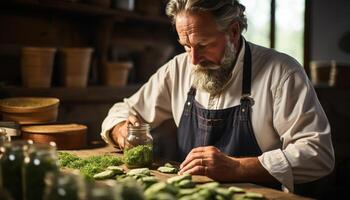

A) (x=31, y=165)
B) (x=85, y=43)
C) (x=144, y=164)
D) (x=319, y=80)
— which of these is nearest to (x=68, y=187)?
(x=31, y=165)

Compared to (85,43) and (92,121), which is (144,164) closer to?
(92,121)

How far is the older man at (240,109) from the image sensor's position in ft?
9.20

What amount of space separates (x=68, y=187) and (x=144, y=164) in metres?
1.39

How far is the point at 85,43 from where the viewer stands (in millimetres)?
5820

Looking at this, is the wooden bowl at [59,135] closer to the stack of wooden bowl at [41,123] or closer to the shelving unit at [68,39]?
the stack of wooden bowl at [41,123]

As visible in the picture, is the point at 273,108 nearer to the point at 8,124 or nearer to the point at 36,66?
the point at 8,124

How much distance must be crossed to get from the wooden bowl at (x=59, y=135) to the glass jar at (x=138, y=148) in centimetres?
71

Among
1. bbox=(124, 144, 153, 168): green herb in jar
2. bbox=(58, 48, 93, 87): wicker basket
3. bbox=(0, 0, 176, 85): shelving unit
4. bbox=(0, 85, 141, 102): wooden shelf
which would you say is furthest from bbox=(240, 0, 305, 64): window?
bbox=(124, 144, 153, 168): green herb in jar

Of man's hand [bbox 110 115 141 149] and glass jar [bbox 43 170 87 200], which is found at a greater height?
glass jar [bbox 43 170 87 200]

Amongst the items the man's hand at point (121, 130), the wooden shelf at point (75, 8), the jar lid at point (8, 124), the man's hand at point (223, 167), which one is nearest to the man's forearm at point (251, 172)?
the man's hand at point (223, 167)

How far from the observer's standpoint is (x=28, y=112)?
12.2 feet

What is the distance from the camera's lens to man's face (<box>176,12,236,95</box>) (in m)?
3.22

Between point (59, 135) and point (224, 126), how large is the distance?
3.87 ft

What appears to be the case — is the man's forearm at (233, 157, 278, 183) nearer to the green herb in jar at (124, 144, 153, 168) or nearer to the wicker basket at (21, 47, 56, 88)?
the green herb in jar at (124, 144, 153, 168)
